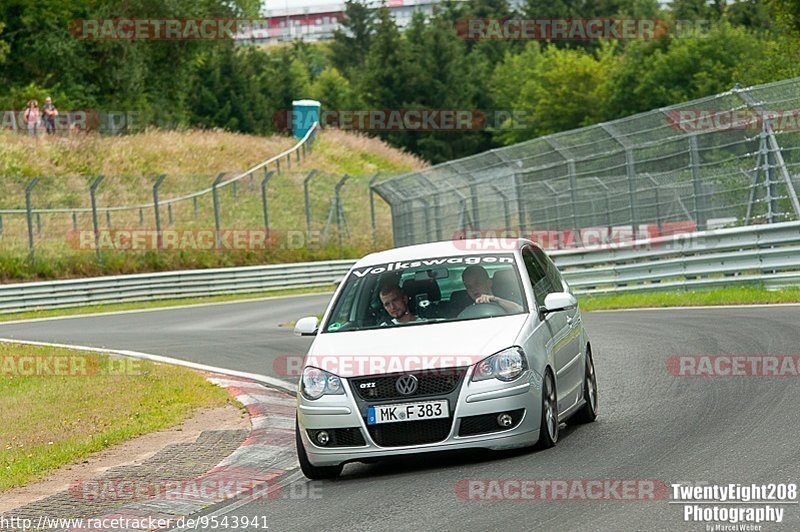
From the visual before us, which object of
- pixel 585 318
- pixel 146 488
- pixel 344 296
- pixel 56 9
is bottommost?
pixel 585 318

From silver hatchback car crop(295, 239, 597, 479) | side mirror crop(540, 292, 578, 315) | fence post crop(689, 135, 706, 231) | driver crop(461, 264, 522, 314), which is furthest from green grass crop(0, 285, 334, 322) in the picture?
side mirror crop(540, 292, 578, 315)

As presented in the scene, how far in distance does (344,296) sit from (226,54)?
8038 cm

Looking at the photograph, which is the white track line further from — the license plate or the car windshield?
the license plate

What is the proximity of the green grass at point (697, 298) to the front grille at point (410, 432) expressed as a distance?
1140 cm

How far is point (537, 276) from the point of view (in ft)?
34.1

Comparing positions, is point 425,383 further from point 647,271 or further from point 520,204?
point 520,204

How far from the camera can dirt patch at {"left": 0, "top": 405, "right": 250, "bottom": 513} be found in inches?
367

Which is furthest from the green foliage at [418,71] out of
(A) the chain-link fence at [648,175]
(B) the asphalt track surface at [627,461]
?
(B) the asphalt track surface at [627,461]

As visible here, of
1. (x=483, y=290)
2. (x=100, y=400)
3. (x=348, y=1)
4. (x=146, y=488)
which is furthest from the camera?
(x=348, y=1)

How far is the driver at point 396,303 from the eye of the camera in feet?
31.9

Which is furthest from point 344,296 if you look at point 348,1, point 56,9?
point 348,1

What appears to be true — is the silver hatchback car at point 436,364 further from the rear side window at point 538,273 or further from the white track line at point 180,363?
the white track line at point 180,363

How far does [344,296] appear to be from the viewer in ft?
32.9

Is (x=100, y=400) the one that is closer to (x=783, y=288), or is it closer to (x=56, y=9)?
(x=783, y=288)
